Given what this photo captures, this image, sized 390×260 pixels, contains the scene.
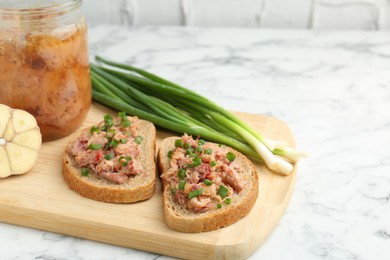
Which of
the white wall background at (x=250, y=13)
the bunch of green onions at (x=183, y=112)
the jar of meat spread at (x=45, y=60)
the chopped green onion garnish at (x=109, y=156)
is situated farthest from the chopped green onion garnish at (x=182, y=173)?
the white wall background at (x=250, y=13)

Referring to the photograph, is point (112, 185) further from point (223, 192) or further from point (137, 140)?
point (223, 192)

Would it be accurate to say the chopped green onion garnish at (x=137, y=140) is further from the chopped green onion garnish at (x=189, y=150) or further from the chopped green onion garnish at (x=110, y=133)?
the chopped green onion garnish at (x=189, y=150)

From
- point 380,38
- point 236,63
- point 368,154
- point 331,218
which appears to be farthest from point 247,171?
point 380,38

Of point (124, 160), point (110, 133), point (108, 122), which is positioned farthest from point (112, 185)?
point (108, 122)

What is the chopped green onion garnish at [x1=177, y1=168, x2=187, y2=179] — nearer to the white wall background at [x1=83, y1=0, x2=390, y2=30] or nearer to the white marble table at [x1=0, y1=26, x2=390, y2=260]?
the white marble table at [x1=0, y1=26, x2=390, y2=260]

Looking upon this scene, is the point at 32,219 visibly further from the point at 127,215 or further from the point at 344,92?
the point at 344,92

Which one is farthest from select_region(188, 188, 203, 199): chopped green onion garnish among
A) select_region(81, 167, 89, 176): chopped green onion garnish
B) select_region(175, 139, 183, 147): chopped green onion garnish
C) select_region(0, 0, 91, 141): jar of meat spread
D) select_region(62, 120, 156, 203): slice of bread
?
select_region(0, 0, 91, 141): jar of meat spread

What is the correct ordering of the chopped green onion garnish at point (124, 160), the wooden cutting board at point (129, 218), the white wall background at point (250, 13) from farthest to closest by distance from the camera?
the white wall background at point (250, 13)
the chopped green onion garnish at point (124, 160)
the wooden cutting board at point (129, 218)
